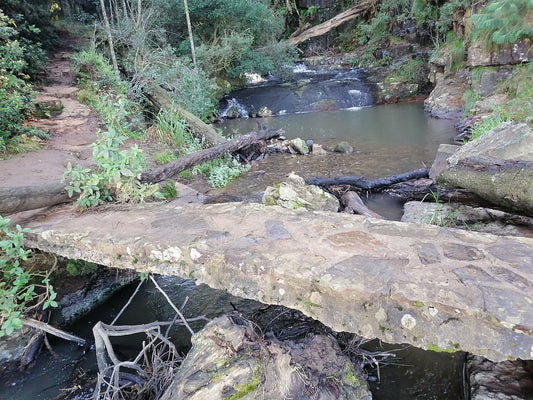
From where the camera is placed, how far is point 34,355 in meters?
2.91

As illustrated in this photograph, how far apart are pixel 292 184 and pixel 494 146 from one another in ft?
8.77

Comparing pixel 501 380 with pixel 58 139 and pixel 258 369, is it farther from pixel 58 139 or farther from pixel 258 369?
pixel 58 139

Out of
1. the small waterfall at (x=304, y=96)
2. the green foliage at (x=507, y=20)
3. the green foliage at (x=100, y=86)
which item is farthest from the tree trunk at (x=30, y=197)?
the small waterfall at (x=304, y=96)

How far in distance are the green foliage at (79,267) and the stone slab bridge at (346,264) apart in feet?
2.05

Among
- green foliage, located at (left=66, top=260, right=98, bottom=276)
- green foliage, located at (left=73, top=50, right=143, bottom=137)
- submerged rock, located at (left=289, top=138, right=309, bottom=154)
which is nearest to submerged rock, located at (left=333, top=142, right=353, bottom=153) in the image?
submerged rock, located at (left=289, top=138, right=309, bottom=154)

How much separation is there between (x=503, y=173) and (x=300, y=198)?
227 centimetres

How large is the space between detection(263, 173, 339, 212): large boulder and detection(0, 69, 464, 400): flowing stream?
0.75 m

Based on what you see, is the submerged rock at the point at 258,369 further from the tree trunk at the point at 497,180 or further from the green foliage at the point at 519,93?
the green foliage at the point at 519,93

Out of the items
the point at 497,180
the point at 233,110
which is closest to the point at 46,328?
the point at 497,180

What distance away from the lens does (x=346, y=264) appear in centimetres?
201

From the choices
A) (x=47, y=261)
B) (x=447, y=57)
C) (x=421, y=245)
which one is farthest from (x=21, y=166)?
(x=447, y=57)

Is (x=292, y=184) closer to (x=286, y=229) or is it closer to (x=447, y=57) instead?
(x=286, y=229)

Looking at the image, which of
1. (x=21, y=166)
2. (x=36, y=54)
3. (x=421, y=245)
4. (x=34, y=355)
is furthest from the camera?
(x=36, y=54)

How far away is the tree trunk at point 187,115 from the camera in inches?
303
